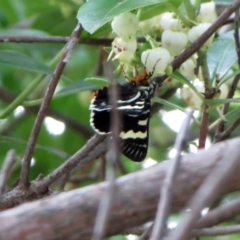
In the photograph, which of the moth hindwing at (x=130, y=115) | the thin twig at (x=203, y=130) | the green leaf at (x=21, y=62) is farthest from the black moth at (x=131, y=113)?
the green leaf at (x=21, y=62)

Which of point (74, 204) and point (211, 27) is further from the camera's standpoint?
point (211, 27)

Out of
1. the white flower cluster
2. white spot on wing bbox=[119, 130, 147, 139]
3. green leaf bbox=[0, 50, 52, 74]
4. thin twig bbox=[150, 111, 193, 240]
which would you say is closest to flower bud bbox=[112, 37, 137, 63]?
the white flower cluster

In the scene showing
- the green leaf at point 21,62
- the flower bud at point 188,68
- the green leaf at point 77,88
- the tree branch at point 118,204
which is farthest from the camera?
the green leaf at point 77,88

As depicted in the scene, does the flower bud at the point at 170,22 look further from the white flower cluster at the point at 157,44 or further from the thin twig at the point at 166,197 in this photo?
the thin twig at the point at 166,197

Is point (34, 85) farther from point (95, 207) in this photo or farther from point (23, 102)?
point (95, 207)

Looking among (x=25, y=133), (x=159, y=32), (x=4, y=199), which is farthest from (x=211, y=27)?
(x=25, y=133)

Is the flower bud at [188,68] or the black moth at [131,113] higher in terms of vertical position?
the flower bud at [188,68]
